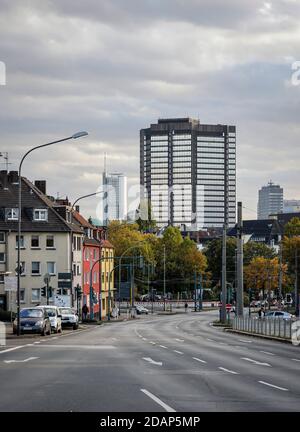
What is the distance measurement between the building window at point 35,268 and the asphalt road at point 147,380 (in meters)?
62.1

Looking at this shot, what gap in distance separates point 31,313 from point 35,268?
49.0m

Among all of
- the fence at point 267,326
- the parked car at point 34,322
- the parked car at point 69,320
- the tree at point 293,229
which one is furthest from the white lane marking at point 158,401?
the tree at point 293,229

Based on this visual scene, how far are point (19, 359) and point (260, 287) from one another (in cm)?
13187

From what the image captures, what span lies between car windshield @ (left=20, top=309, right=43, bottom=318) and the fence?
12.7m

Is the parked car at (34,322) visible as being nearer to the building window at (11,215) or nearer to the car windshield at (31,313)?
the car windshield at (31,313)

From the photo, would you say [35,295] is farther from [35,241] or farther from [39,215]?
[39,215]

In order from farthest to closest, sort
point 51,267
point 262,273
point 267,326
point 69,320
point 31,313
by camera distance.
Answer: point 262,273 < point 51,267 < point 69,320 < point 267,326 < point 31,313

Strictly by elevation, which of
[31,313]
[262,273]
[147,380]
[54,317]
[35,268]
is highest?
[35,268]

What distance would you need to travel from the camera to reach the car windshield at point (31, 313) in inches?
1901

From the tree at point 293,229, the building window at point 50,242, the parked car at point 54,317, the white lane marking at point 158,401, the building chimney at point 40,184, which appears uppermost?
the building chimney at point 40,184

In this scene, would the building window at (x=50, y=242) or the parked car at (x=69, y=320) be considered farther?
the building window at (x=50, y=242)

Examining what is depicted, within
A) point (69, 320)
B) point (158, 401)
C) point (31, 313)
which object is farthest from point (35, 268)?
point (158, 401)

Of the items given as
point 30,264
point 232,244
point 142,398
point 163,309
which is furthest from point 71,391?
point 232,244

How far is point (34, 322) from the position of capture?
155 feet
